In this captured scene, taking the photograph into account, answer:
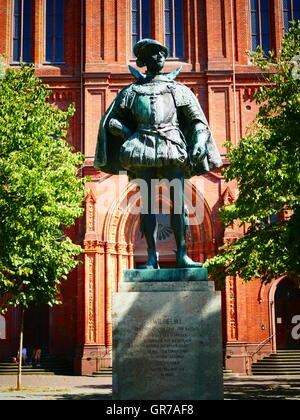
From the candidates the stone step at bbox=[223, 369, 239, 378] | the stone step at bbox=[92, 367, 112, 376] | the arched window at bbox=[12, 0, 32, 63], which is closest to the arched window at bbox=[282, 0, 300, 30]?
the arched window at bbox=[12, 0, 32, 63]

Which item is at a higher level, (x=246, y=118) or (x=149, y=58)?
(x=246, y=118)

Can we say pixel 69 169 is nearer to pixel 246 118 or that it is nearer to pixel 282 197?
pixel 282 197

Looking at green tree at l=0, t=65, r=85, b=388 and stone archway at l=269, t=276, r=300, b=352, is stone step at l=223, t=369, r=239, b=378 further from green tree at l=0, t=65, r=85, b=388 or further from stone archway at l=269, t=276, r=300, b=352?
green tree at l=0, t=65, r=85, b=388

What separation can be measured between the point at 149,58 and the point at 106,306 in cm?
1914

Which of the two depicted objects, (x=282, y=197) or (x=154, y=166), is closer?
(x=154, y=166)

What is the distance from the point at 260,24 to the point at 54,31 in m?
9.50

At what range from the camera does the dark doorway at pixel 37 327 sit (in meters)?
27.3

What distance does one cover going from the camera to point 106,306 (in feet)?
83.3

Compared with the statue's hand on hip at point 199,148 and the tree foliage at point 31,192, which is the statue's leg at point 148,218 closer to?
the statue's hand on hip at point 199,148

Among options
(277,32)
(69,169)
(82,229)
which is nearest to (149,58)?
(69,169)

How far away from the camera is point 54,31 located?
28500 mm

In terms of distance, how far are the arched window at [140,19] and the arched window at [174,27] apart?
87cm

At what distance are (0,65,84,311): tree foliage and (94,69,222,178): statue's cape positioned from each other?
330 inches

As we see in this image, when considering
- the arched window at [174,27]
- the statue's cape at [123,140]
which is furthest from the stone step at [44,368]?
the statue's cape at [123,140]
